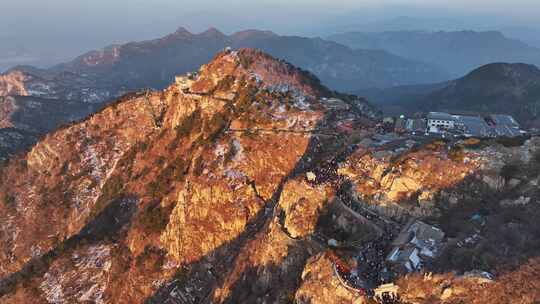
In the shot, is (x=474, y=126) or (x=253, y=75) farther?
(x=253, y=75)

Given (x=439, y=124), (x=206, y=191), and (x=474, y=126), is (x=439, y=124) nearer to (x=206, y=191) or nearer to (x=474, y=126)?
(x=474, y=126)

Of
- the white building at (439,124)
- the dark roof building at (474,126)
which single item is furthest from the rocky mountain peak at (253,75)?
the dark roof building at (474,126)

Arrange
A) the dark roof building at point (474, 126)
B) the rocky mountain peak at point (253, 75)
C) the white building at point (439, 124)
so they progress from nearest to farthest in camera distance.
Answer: the dark roof building at point (474, 126)
the white building at point (439, 124)
the rocky mountain peak at point (253, 75)

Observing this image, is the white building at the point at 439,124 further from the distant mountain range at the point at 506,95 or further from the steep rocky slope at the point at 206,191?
the distant mountain range at the point at 506,95

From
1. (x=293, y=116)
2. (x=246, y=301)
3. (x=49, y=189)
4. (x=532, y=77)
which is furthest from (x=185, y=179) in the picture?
(x=532, y=77)

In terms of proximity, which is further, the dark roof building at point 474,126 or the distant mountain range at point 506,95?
the distant mountain range at point 506,95

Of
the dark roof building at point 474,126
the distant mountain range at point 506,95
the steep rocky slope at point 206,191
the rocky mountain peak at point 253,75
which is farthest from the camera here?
the distant mountain range at point 506,95

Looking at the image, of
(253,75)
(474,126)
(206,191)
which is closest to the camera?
(206,191)

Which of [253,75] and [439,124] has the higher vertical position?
[253,75]

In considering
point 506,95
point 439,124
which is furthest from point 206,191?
point 506,95
